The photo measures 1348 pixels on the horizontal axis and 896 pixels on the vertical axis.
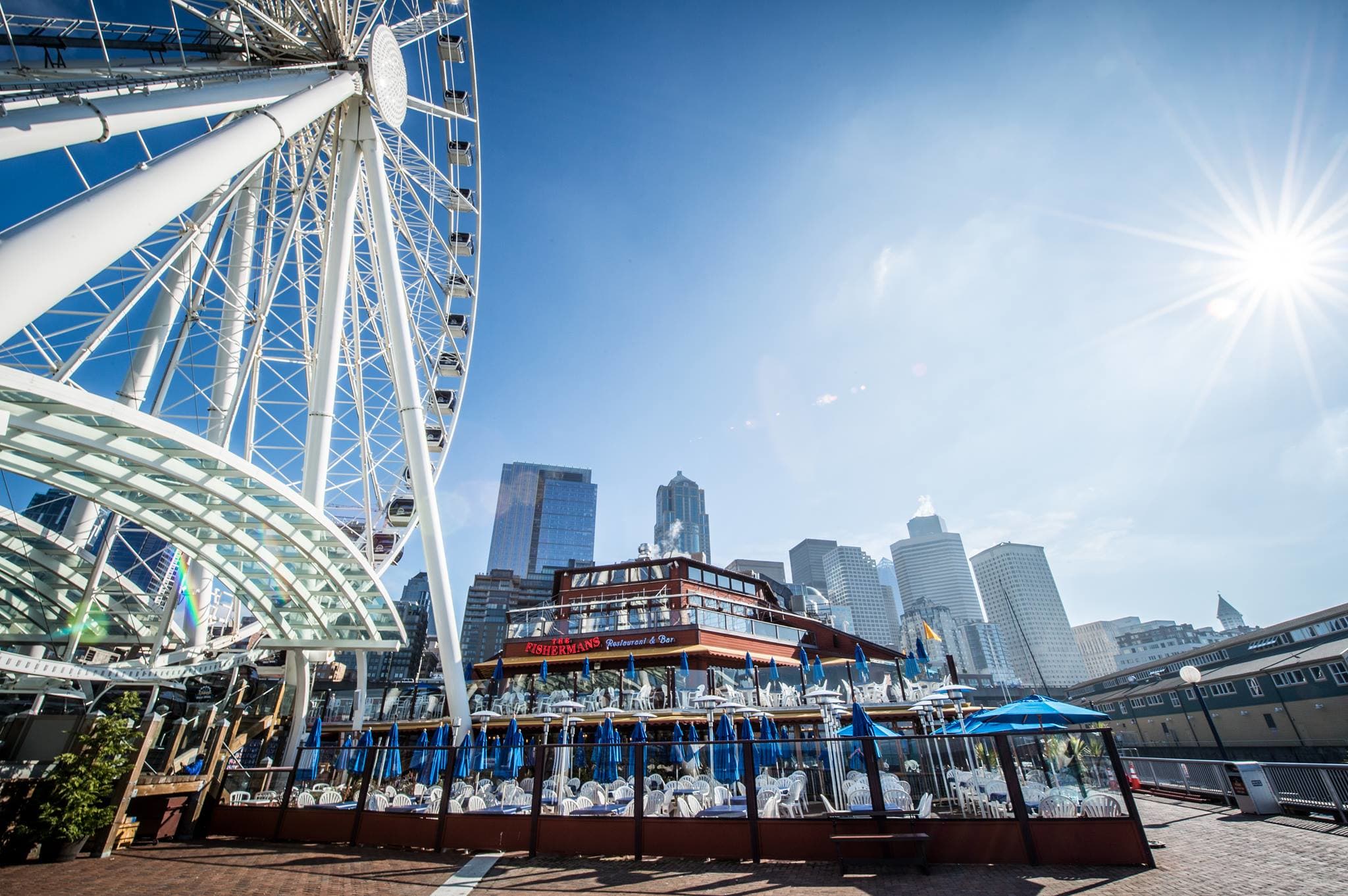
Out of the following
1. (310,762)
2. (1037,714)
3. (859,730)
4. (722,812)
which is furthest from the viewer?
(310,762)

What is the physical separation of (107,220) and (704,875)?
14229 millimetres

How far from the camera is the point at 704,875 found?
9.85 metres

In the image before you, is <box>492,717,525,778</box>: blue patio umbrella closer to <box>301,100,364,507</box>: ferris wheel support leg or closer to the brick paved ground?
the brick paved ground

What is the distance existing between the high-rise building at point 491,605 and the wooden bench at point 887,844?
5390 inches

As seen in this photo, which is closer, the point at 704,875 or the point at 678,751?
the point at 704,875

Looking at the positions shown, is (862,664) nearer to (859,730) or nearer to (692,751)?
(692,751)

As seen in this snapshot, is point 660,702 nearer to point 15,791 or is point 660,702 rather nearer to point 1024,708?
point 1024,708

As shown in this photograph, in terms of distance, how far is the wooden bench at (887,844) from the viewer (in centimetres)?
958

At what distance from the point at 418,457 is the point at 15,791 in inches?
468

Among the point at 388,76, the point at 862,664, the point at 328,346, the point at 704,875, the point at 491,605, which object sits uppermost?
the point at 491,605

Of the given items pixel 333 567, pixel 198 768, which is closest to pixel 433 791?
pixel 333 567

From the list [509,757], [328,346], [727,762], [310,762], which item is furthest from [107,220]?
[310,762]

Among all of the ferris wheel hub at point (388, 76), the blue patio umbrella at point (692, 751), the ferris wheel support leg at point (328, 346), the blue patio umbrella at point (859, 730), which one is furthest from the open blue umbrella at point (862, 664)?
the ferris wheel hub at point (388, 76)

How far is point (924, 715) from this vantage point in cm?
2283
